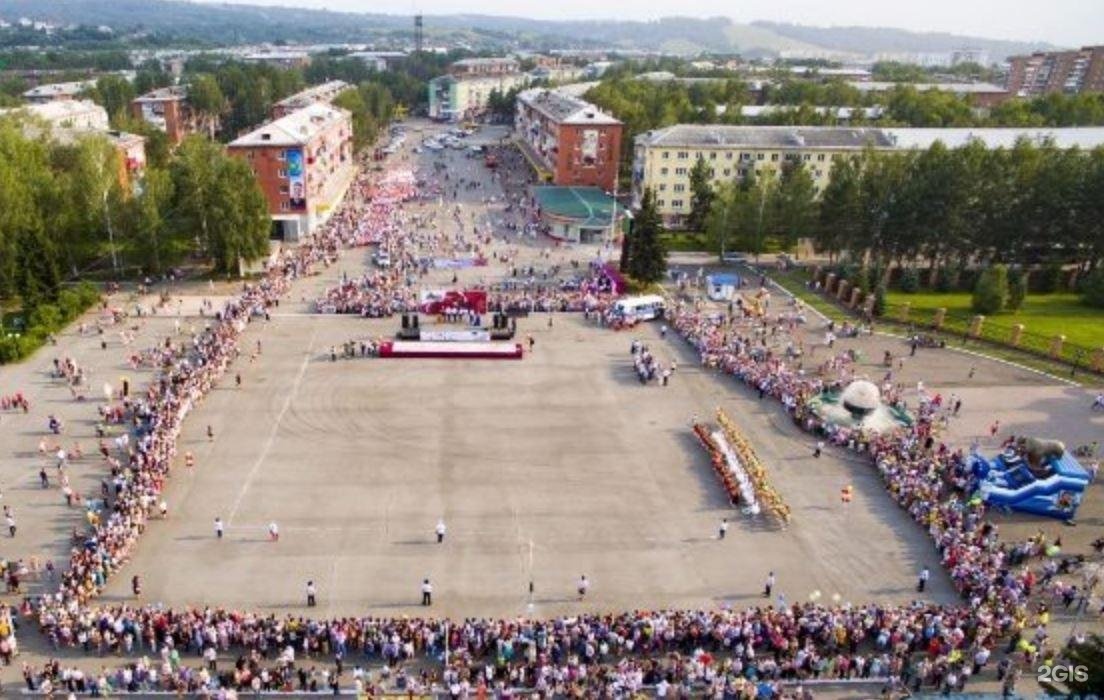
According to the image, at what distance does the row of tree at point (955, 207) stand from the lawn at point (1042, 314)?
10.6ft

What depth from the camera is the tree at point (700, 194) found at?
259ft

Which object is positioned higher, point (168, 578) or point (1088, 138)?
point (1088, 138)

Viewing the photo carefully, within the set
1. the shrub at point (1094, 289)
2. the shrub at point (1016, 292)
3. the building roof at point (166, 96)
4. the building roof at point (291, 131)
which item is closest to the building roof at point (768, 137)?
the shrub at point (1094, 289)

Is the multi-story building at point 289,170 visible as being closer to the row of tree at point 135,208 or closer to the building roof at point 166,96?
the row of tree at point 135,208

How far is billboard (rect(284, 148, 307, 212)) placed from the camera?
73750 millimetres

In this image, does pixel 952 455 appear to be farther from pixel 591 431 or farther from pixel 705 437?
pixel 591 431

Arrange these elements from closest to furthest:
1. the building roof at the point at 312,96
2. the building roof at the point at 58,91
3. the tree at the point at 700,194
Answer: the tree at the point at 700,194
the building roof at the point at 312,96
the building roof at the point at 58,91

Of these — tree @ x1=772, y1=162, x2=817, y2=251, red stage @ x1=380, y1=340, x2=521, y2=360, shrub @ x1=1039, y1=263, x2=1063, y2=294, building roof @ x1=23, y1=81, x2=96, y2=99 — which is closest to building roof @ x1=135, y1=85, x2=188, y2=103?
building roof @ x1=23, y1=81, x2=96, y2=99

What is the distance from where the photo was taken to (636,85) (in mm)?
128000

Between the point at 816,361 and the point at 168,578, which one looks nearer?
the point at 168,578

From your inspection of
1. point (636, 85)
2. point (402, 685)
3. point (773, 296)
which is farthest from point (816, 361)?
point (636, 85)

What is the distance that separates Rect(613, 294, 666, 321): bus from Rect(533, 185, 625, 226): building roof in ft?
74.2

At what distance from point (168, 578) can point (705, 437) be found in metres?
22.0

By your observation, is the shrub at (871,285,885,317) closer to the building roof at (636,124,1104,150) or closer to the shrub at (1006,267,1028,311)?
the shrub at (1006,267,1028,311)
